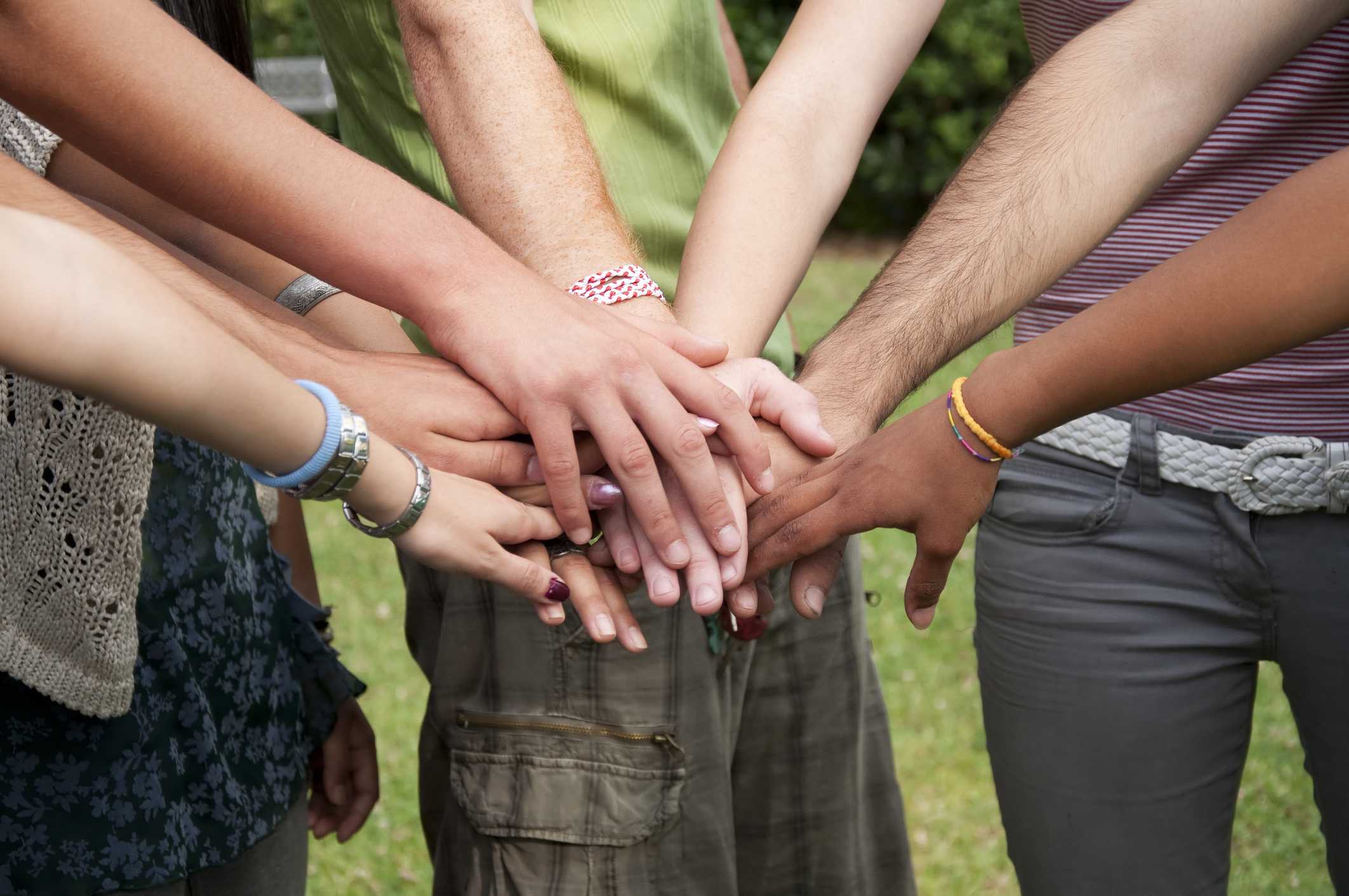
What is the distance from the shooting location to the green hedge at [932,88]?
348 inches

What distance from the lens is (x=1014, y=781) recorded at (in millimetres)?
2137

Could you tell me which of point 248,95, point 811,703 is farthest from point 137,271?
point 811,703

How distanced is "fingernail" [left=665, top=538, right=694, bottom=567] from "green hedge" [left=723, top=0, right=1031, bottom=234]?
24.7 ft

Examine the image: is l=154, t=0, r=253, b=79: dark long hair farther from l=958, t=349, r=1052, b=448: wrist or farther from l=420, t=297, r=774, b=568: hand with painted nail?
l=958, t=349, r=1052, b=448: wrist

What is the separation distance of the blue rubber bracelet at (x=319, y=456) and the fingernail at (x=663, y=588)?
587 millimetres

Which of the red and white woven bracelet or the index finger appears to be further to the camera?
the red and white woven bracelet

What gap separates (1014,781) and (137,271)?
1683 mm

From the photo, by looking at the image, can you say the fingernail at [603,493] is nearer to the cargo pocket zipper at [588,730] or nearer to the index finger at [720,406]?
the index finger at [720,406]

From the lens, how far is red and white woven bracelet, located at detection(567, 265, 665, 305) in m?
1.86

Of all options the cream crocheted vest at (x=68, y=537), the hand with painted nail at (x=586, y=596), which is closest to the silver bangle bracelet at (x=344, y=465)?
the cream crocheted vest at (x=68, y=537)

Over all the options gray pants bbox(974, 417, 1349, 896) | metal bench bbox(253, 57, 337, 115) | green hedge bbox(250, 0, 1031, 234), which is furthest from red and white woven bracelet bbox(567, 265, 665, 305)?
metal bench bbox(253, 57, 337, 115)

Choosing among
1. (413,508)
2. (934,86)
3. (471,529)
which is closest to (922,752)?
(471,529)

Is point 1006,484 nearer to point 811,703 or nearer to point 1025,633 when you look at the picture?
point 1025,633

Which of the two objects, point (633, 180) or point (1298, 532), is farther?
point (633, 180)
